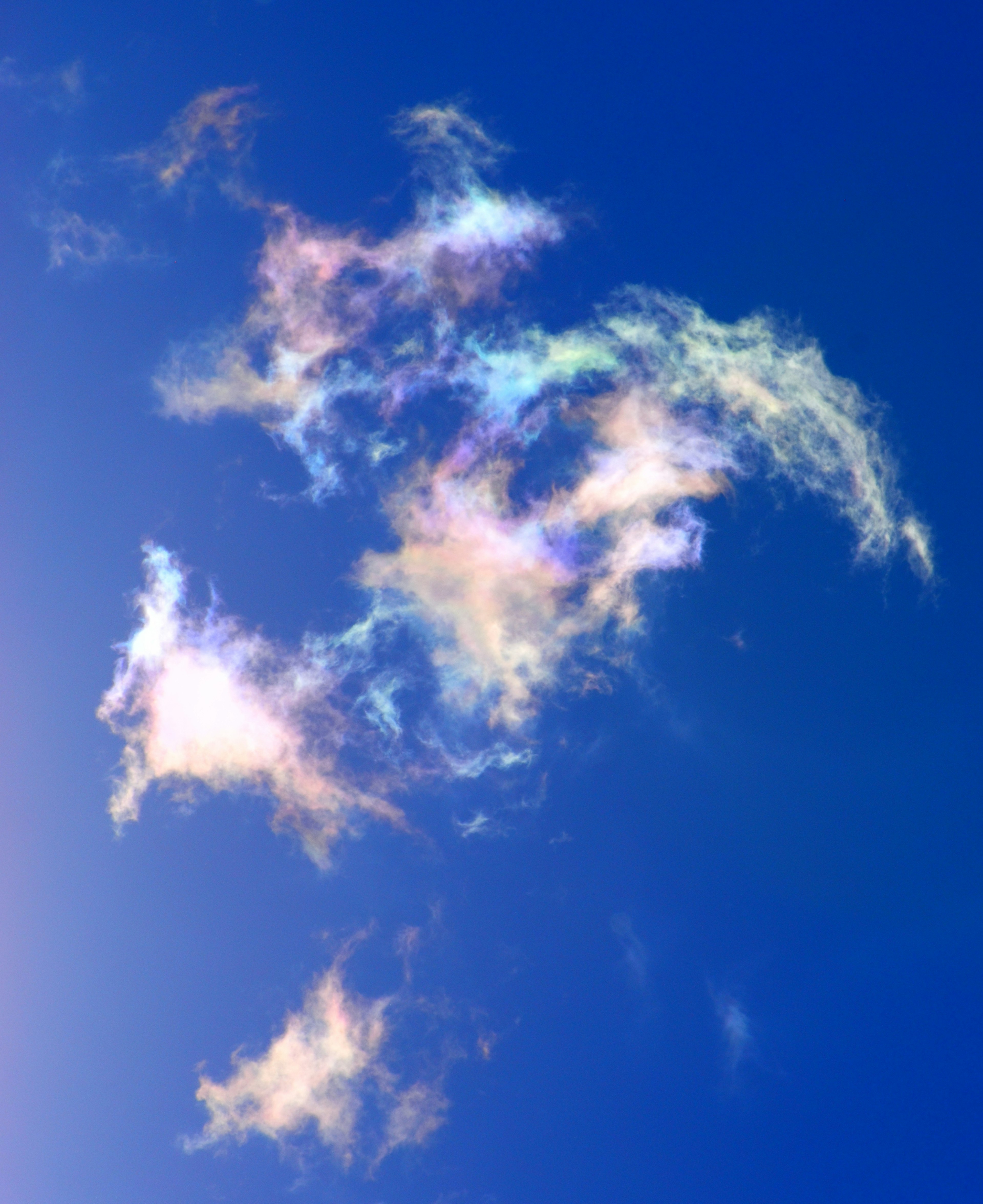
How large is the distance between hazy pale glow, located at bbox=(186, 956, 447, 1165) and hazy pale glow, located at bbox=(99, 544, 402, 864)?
870 centimetres

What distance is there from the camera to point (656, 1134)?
46.2m

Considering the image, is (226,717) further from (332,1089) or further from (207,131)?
(207,131)

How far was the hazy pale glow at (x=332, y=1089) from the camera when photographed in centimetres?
4641

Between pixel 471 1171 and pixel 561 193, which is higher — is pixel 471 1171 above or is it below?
below

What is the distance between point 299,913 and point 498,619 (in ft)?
66.0

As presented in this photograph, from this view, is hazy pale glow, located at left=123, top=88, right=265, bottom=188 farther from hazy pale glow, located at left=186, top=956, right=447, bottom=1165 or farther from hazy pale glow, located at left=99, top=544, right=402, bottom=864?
hazy pale glow, located at left=186, top=956, right=447, bottom=1165

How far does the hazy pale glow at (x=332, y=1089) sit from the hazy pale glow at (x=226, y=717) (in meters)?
8.70

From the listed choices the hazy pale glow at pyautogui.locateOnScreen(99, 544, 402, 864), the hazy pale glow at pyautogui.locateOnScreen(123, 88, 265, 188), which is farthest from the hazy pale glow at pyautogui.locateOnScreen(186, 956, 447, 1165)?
the hazy pale glow at pyautogui.locateOnScreen(123, 88, 265, 188)

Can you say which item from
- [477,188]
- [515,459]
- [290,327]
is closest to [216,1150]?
[515,459]

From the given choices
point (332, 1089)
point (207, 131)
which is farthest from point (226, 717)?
point (207, 131)

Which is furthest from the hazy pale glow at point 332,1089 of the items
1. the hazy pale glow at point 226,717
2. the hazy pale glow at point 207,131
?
the hazy pale glow at point 207,131

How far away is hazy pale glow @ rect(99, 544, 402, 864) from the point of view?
154ft

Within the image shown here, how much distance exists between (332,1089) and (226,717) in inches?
861

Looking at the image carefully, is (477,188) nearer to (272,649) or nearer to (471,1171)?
(272,649)
